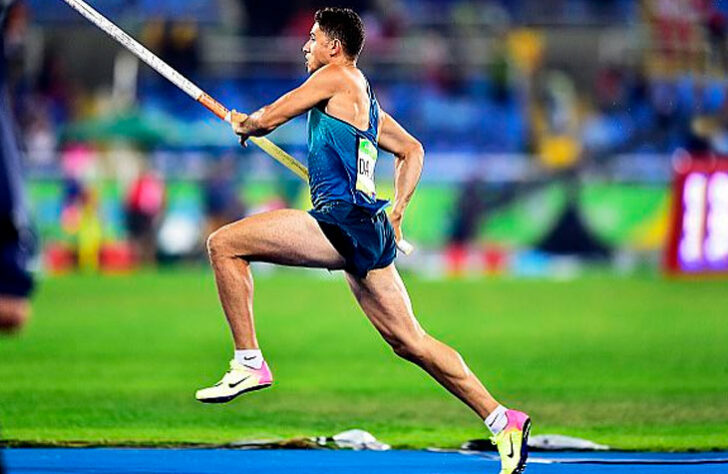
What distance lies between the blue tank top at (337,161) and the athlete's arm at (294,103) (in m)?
0.13

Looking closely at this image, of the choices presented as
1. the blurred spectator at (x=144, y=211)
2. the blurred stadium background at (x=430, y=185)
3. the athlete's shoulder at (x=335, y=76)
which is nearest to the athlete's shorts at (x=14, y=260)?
the athlete's shoulder at (x=335, y=76)

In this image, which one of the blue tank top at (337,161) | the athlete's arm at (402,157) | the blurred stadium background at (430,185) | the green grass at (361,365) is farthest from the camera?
the blurred stadium background at (430,185)

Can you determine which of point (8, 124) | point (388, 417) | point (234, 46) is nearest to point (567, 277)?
point (234, 46)

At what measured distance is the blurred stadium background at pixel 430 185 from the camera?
16.2m

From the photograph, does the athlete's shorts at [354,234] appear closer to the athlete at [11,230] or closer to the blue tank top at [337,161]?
the blue tank top at [337,161]

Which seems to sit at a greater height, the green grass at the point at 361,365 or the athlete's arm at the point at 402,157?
the athlete's arm at the point at 402,157

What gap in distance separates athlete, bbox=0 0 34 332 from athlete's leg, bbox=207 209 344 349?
10.2 ft

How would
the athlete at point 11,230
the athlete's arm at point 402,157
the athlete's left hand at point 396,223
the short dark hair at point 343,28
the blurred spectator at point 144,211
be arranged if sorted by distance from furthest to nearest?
the blurred spectator at point 144,211 < the athlete's arm at point 402,157 < the athlete's left hand at point 396,223 < the short dark hair at point 343,28 < the athlete at point 11,230

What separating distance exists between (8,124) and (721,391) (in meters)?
9.64

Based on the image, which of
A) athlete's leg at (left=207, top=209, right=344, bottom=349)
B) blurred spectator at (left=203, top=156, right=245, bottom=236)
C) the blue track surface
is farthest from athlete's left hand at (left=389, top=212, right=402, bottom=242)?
blurred spectator at (left=203, top=156, right=245, bottom=236)

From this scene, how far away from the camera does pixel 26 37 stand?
3161 cm

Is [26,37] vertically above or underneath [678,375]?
above

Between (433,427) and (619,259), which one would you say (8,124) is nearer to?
(433,427)

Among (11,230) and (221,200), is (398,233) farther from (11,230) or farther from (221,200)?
(221,200)
